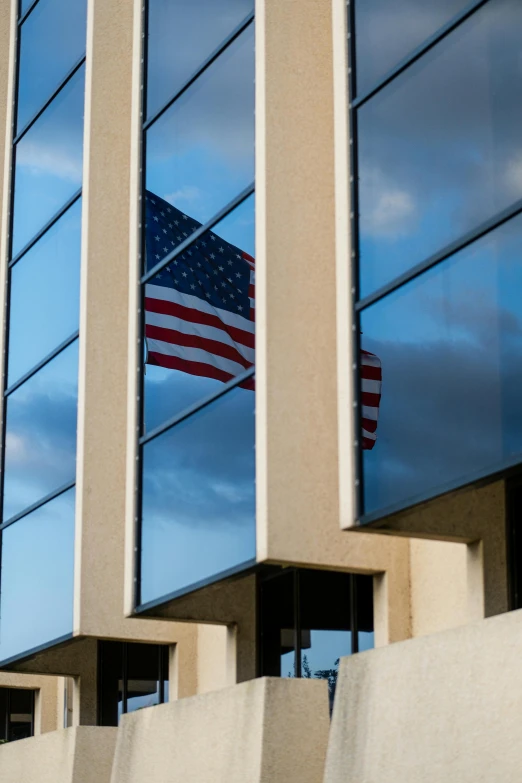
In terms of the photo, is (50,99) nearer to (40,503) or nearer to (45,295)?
(45,295)

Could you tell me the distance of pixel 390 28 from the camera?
13.9m

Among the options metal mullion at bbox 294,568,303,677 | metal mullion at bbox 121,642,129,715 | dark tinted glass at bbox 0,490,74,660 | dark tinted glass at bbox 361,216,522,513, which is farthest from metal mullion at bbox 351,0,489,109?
metal mullion at bbox 121,642,129,715

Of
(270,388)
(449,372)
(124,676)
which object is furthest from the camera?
(124,676)

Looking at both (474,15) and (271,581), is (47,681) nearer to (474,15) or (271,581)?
(271,581)

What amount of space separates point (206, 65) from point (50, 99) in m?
6.37

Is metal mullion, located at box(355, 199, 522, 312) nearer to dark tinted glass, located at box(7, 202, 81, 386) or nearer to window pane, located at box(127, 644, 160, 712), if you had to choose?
dark tinted glass, located at box(7, 202, 81, 386)

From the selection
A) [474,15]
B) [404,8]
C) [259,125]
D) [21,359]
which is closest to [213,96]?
[259,125]

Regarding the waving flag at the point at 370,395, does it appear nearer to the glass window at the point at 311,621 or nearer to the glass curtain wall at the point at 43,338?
the glass window at the point at 311,621

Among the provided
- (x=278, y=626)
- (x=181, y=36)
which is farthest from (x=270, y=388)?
(x=181, y=36)

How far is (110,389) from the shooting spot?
784 inches

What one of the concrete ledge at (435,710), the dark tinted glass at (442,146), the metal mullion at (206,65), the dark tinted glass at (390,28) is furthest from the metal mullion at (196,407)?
the metal mullion at (206,65)

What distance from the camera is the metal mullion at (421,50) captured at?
42.0ft

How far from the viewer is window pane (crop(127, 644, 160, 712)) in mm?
21719

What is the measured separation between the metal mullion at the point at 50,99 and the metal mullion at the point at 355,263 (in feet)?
26.8
